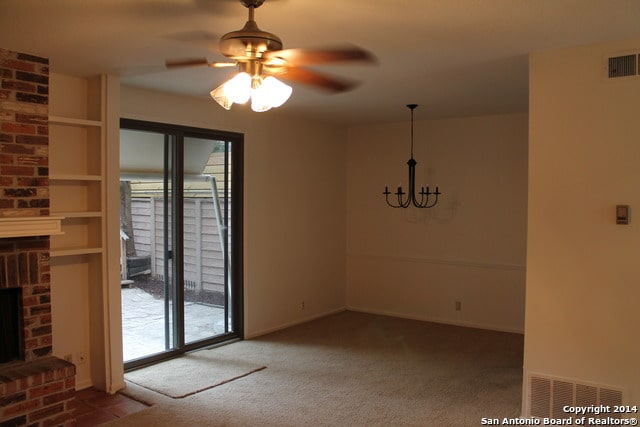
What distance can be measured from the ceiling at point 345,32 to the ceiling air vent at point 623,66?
13 centimetres

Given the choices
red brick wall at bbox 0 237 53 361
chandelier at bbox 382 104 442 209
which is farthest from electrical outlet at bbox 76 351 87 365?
chandelier at bbox 382 104 442 209

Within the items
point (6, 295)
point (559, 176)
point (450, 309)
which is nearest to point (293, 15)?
point (559, 176)

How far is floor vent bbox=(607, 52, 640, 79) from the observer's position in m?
2.93

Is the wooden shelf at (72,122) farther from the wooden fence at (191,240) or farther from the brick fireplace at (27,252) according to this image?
the wooden fence at (191,240)

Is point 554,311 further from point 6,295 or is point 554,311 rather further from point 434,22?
point 6,295

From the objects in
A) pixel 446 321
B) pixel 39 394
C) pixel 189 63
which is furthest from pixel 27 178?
pixel 446 321

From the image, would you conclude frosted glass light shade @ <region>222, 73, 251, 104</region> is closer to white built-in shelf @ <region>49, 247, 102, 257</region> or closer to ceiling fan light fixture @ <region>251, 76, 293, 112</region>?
ceiling fan light fixture @ <region>251, 76, 293, 112</region>

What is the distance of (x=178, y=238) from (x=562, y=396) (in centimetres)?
329

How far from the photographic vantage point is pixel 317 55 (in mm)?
2344

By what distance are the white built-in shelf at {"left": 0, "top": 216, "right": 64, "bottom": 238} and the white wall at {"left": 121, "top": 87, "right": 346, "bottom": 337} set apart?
1.45 meters

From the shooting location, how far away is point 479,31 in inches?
110

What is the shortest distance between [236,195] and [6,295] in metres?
2.34

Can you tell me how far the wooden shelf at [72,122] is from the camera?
11.8 feet

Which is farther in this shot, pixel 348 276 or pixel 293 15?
pixel 348 276
